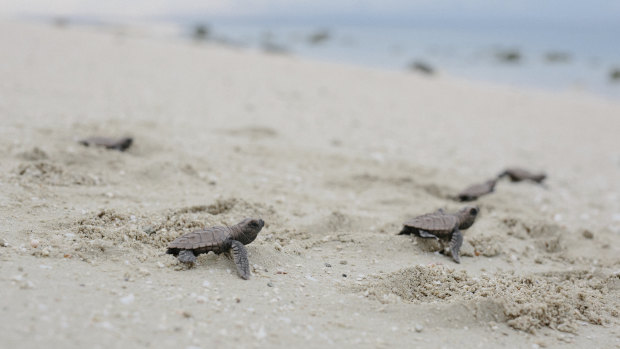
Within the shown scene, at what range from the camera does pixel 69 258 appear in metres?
2.28

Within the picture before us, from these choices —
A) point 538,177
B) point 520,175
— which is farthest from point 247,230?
point 538,177

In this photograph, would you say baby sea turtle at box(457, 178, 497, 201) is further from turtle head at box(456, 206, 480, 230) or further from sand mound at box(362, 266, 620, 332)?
sand mound at box(362, 266, 620, 332)

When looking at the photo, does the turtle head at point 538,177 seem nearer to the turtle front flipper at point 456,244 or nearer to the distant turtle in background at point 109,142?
the turtle front flipper at point 456,244

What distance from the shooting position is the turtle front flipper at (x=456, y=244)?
2924 millimetres

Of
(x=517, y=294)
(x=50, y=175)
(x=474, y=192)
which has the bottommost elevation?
(x=517, y=294)

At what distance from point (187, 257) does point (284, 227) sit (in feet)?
2.69


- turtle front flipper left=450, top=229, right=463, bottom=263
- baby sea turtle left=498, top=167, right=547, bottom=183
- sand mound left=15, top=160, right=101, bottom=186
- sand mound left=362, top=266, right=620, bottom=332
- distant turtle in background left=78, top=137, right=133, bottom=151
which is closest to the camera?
sand mound left=362, top=266, right=620, bottom=332

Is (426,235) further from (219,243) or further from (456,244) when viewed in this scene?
(219,243)

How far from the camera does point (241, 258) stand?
2.45 metres

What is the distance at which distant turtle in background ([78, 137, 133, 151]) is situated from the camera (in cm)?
391

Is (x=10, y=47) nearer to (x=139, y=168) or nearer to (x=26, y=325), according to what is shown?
(x=139, y=168)

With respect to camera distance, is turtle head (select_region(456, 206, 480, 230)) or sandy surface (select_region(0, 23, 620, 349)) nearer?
sandy surface (select_region(0, 23, 620, 349))

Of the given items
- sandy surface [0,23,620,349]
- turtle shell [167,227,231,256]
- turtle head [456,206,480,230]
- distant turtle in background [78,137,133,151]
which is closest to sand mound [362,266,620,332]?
sandy surface [0,23,620,349]

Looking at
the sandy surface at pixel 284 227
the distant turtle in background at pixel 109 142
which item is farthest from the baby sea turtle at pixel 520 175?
the distant turtle in background at pixel 109 142
